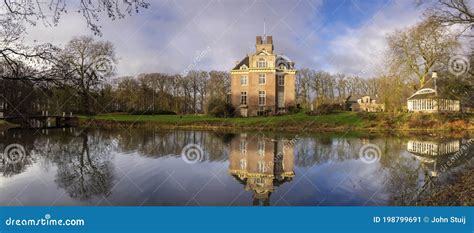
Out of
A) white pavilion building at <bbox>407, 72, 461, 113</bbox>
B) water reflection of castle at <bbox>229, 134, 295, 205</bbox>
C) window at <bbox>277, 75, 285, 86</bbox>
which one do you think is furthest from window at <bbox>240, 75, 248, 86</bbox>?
water reflection of castle at <bbox>229, 134, 295, 205</bbox>

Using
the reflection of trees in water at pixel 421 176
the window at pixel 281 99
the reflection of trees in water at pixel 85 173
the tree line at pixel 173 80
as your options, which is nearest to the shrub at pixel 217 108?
the tree line at pixel 173 80

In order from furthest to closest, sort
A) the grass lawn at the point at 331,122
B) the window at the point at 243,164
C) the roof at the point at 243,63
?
1. the roof at the point at 243,63
2. the grass lawn at the point at 331,122
3. the window at the point at 243,164

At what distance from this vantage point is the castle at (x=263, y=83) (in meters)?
36.6

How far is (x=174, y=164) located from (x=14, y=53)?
6847 millimetres

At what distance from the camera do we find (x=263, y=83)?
37.2m

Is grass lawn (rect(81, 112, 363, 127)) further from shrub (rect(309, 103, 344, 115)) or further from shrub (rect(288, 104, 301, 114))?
shrub (rect(288, 104, 301, 114))

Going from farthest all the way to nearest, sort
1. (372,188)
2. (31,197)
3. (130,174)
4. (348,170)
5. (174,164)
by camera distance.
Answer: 1. (174,164)
2. (348,170)
3. (130,174)
4. (372,188)
5. (31,197)

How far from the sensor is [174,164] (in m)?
11.0

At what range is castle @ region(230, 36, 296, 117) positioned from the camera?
3662cm

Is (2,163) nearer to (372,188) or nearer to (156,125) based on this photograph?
(372,188)

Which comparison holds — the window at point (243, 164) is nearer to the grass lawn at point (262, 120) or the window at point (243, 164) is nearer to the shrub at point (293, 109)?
the grass lawn at point (262, 120)

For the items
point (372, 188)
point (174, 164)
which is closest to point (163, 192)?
point (174, 164)

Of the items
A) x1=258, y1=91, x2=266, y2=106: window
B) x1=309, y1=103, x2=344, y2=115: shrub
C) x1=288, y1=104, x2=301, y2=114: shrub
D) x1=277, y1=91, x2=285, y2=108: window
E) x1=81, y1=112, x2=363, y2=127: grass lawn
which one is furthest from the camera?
x1=277, y1=91, x2=285, y2=108: window

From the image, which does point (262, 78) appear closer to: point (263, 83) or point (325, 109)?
point (263, 83)
